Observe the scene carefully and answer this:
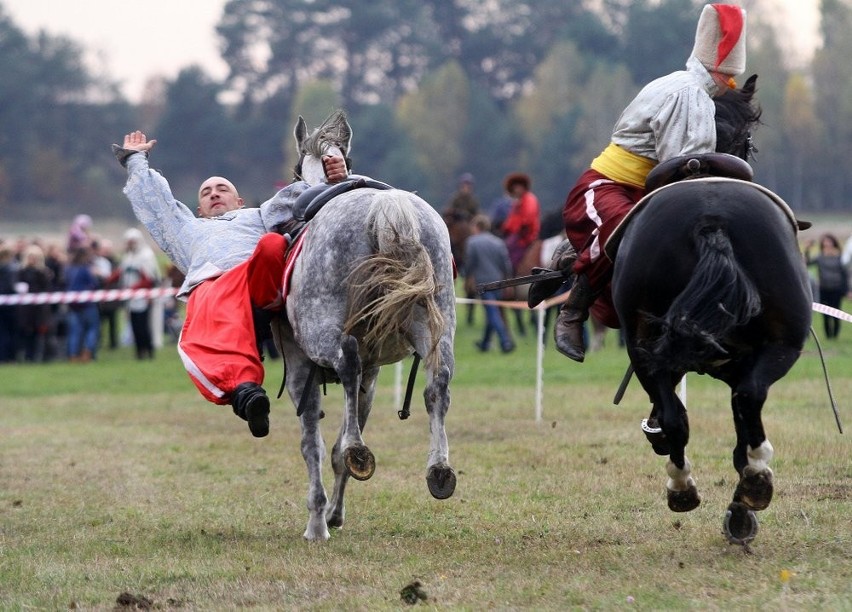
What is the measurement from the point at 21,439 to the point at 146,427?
134 cm

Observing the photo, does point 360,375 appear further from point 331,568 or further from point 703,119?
point 703,119

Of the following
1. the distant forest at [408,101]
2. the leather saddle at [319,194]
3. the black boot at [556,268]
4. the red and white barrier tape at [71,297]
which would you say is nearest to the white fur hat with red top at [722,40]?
the black boot at [556,268]

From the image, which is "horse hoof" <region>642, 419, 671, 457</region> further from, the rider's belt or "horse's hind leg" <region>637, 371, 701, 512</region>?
the rider's belt

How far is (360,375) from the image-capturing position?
7566mm

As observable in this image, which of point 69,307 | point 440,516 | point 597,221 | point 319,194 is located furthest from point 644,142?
point 69,307

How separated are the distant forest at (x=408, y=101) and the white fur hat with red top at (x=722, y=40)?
6622cm

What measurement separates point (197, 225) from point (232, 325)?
3.21 feet

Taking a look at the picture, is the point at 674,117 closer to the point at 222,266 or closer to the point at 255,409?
the point at 255,409

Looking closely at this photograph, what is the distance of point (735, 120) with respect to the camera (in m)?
7.66

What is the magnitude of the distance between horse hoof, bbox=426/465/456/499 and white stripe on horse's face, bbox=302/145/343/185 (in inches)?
89.8

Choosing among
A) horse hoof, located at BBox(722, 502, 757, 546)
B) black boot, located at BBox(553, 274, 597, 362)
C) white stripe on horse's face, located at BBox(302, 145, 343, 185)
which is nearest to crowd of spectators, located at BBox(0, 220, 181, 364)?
white stripe on horse's face, located at BBox(302, 145, 343, 185)

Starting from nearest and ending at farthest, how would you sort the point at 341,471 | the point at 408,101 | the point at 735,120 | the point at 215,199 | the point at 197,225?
the point at 735,120 → the point at 341,471 → the point at 197,225 → the point at 215,199 → the point at 408,101

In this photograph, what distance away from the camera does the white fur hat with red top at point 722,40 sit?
7594mm

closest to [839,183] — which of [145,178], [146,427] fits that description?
[146,427]
